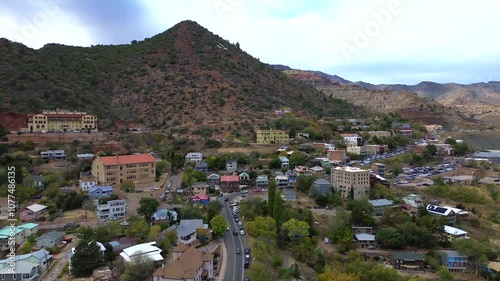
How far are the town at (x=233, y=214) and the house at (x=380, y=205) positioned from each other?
0.12 metres

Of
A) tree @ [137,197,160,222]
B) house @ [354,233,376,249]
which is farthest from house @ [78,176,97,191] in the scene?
house @ [354,233,376,249]

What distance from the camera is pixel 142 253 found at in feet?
84.3

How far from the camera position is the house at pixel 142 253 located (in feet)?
83.6

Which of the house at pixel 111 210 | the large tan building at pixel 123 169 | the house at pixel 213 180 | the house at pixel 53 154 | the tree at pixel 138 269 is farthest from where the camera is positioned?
the house at pixel 53 154

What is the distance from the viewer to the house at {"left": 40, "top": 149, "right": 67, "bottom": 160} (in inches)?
1848

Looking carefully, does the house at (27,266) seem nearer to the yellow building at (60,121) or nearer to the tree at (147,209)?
the tree at (147,209)

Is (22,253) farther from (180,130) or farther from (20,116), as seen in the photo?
(180,130)

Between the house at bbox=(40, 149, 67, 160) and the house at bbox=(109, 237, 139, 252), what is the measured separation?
22630mm

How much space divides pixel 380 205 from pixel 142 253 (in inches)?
900

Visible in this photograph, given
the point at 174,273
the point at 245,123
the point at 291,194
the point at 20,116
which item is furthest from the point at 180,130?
the point at 174,273

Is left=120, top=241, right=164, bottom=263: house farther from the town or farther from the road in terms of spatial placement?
the road

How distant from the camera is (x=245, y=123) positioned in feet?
227

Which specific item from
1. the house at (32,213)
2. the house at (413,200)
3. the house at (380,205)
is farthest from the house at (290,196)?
the house at (32,213)

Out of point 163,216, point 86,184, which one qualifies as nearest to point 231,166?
point 86,184
